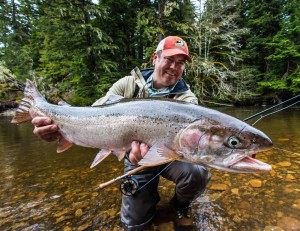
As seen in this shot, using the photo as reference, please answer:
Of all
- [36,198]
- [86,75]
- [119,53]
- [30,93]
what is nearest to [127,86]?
[30,93]

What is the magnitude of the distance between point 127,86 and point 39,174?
2.75 metres

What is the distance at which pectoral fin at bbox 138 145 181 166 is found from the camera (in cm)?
171

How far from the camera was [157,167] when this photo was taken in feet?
8.87

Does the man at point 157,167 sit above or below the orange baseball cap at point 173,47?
below

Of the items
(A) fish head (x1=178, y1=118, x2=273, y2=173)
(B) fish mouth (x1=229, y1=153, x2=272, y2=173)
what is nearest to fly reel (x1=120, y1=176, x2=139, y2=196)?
(A) fish head (x1=178, y1=118, x2=273, y2=173)

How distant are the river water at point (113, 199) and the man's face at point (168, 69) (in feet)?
5.53

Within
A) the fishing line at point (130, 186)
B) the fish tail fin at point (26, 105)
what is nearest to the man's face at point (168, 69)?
the fishing line at point (130, 186)

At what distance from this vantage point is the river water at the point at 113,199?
8.18ft

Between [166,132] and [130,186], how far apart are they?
1070 mm

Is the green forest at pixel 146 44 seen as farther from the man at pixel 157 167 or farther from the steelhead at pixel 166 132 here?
the steelhead at pixel 166 132

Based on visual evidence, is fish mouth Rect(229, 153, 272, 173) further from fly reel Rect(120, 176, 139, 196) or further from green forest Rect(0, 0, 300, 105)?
green forest Rect(0, 0, 300, 105)

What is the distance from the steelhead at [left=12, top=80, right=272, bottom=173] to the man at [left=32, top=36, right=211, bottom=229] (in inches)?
6.8

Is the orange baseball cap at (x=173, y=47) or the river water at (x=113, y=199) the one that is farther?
the orange baseball cap at (x=173, y=47)

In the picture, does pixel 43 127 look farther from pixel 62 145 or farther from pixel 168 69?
pixel 168 69
